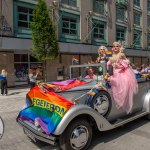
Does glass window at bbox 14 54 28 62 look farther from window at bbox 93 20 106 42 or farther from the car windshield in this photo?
the car windshield

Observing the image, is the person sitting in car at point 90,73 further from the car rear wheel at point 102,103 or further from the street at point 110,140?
the street at point 110,140

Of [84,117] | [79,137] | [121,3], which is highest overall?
[121,3]

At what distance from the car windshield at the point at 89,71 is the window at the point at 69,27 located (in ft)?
45.9

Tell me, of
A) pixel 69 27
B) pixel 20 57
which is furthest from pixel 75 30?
pixel 20 57

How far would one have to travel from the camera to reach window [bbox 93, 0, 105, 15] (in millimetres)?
22625

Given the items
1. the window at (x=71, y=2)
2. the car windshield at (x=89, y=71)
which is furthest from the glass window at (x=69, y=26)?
the car windshield at (x=89, y=71)

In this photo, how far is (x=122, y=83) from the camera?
442cm

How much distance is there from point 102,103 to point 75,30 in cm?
1723

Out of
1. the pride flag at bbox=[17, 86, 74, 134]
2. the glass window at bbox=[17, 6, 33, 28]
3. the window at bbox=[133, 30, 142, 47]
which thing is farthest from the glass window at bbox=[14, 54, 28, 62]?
the window at bbox=[133, 30, 142, 47]

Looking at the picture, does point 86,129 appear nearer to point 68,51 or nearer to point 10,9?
point 10,9

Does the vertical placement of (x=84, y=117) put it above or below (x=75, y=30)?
below

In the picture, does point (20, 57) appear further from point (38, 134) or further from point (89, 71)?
point (38, 134)

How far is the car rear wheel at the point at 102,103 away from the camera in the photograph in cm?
404

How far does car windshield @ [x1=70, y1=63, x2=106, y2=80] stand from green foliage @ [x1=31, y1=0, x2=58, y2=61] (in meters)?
8.61
